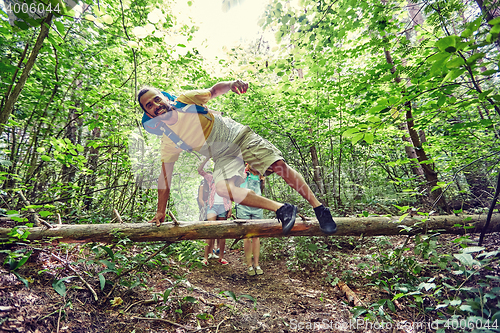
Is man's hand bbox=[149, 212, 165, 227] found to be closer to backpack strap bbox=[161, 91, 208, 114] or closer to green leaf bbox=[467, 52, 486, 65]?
backpack strap bbox=[161, 91, 208, 114]

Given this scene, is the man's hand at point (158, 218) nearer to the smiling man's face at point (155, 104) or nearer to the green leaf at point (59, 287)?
the green leaf at point (59, 287)

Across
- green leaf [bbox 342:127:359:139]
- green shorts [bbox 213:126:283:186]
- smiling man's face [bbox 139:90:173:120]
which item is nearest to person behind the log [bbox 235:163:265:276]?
green shorts [bbox 213:126:283:186]

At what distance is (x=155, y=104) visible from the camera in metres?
2.10

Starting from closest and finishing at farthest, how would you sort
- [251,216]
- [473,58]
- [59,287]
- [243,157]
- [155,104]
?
[473,58], [59,287], [155,104], [243,157], [251,216]

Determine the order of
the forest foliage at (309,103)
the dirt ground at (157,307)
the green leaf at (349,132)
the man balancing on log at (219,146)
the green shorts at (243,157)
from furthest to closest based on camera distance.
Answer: the green shorts at (243,157) → the man balancing on log at (219,146) → the forest foliage at (309,103) → the green leaf at (349,132) → the dirt ground at (157,307)

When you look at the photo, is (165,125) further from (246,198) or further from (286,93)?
(286,93)

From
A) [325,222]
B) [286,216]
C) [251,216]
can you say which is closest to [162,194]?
[286,216]

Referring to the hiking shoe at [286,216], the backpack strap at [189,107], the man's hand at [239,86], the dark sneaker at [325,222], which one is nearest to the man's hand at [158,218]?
the backpack strap at [189,107]

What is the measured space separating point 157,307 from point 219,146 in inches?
64.4

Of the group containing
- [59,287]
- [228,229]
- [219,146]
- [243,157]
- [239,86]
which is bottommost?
[59,287]

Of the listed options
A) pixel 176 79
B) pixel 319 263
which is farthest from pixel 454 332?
pixel 176 79

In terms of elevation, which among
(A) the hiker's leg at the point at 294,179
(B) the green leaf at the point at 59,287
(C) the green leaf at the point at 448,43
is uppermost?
(C) the green leaf at the point at 448,43

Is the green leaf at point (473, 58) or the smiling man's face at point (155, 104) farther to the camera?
the smiling man's face at point (155, 104)

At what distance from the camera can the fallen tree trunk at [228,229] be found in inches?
86.5
